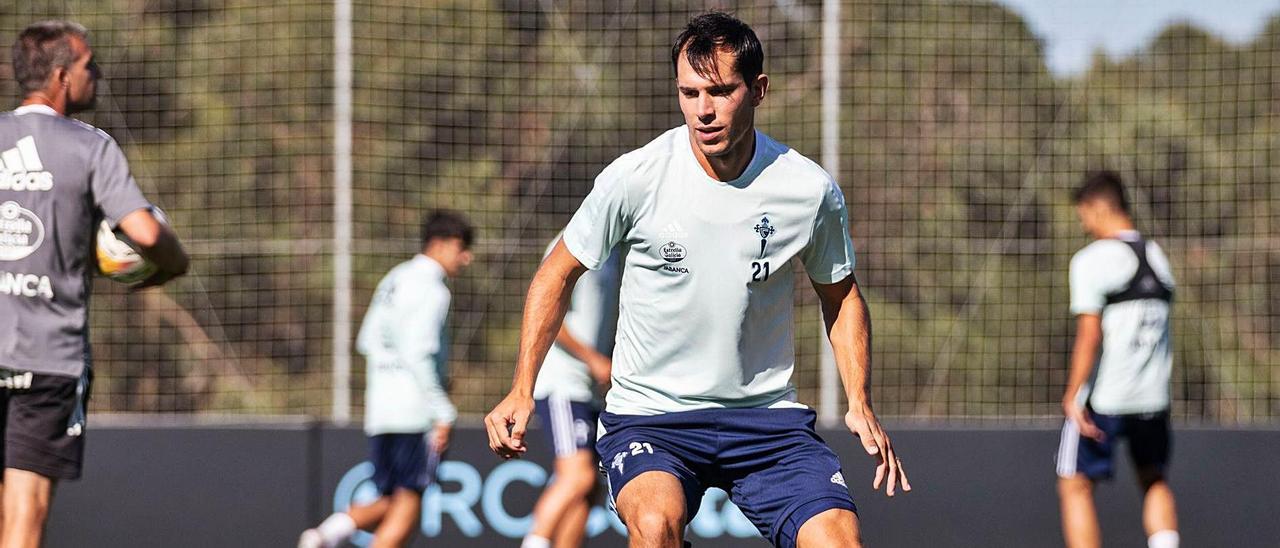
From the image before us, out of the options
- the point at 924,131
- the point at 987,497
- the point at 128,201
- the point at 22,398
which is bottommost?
the point at 987,497

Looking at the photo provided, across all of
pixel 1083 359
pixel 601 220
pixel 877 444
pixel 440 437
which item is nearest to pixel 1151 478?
pixel 1083 359

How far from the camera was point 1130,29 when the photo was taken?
11359 mm

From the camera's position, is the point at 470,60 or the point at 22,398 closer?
the point at 22,398

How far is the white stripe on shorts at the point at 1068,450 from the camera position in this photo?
8.64 meters

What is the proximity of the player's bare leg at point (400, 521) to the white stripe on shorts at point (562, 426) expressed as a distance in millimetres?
1034

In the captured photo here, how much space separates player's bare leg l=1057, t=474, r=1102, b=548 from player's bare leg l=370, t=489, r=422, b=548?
334cm

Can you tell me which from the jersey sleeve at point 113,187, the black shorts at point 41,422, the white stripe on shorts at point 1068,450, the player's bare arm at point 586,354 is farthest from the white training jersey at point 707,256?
the white stripe on shorts at point 1068,450

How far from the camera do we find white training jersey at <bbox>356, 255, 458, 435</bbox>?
28.1ft

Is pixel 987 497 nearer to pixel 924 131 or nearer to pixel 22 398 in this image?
pixel 924 131

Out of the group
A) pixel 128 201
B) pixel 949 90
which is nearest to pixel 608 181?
pixel 128 201

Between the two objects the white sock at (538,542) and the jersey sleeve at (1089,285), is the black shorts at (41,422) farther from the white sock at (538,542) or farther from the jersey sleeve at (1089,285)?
the jersey sleeve at (1089,285)

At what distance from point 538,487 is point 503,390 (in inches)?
203

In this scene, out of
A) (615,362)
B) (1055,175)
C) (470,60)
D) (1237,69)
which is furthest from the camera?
(1055,175)

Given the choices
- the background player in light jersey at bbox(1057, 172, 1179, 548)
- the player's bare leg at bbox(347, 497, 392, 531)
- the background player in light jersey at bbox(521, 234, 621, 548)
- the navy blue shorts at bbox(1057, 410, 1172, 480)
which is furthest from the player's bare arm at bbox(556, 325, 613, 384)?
the navy blue shorts at bbox(1057, 410, 1172, 480)
